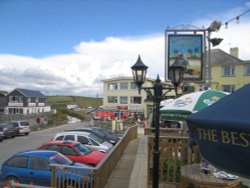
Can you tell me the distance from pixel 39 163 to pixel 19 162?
0.77m

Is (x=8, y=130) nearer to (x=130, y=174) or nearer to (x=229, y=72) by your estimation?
(x=130, y=174)

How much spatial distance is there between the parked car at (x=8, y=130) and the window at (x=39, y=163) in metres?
18.9

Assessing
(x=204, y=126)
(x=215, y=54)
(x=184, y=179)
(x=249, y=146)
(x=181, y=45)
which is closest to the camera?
(x=249, y=146)

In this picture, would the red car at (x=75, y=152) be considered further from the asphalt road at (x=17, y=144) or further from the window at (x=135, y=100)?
the window at (x=135, y=100)

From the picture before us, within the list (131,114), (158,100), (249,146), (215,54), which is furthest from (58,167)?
(131,114)

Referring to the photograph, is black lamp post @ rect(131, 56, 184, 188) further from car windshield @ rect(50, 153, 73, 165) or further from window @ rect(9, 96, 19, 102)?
window @ rect(9, 96, 19, 102)

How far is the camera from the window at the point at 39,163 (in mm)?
9172

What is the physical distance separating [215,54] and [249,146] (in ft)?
138

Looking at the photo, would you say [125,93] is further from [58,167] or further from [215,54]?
[58,167]

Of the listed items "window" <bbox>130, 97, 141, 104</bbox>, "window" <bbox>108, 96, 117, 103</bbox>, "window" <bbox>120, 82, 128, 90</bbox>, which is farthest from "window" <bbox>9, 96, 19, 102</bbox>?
"window" <bbox>130, 97, 141, 104</bbox>

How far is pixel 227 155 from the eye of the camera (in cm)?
245

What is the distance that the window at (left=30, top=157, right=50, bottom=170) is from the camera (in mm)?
9172

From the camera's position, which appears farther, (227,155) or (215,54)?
(215,54)

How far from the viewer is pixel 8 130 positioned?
2767 cm
